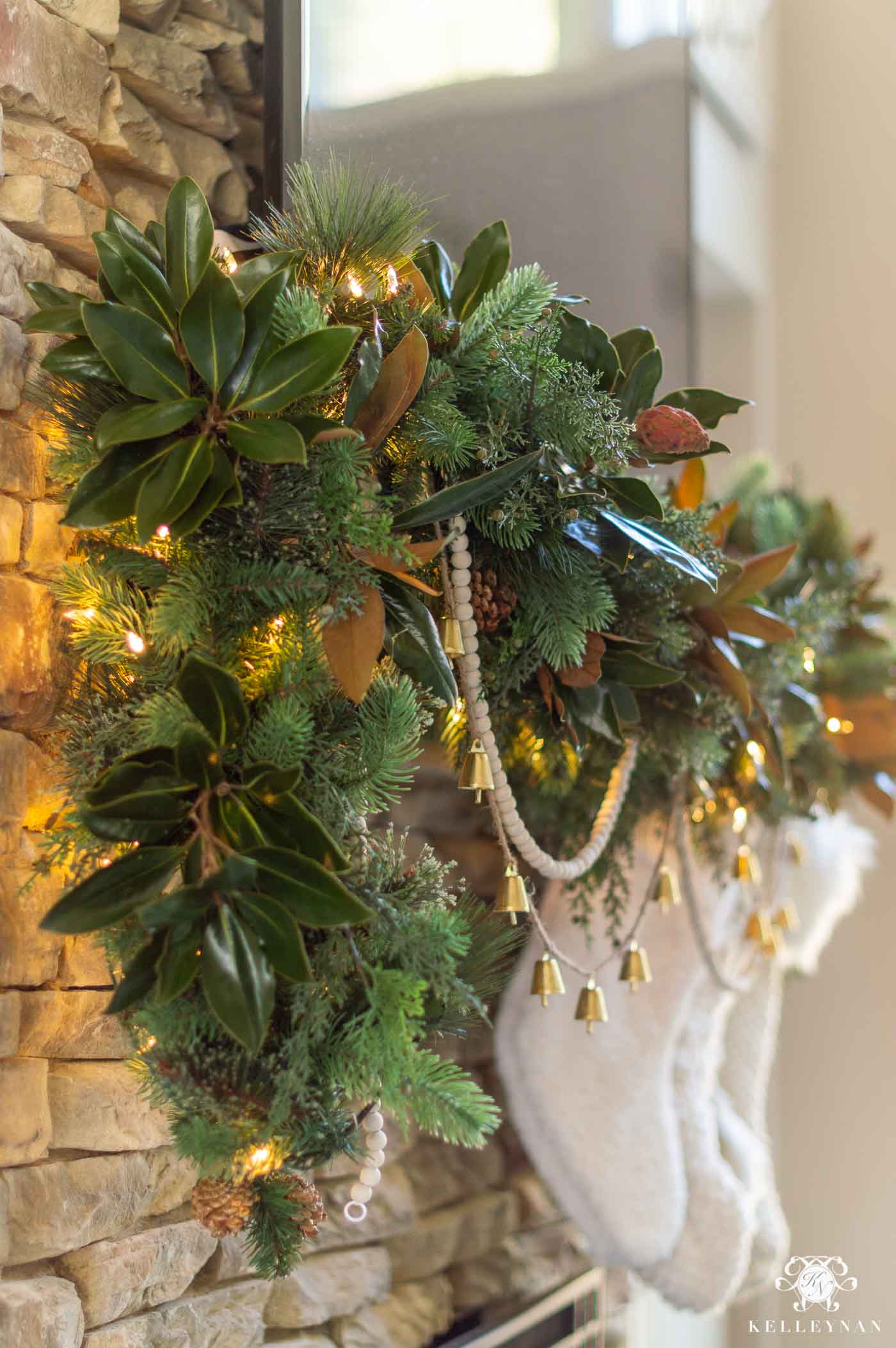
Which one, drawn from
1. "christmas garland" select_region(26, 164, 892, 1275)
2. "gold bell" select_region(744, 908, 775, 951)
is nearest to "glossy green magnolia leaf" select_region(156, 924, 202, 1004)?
"christmas garland" select_region(26, 164, 892, 1275)

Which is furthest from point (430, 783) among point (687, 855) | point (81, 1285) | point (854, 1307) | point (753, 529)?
point (854, 1307)

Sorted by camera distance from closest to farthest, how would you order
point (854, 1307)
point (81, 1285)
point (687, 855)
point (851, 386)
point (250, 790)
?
point (250, 790) < point (81, 1285) < point (687, 855) < point (854, 1307) < point (851, 386)

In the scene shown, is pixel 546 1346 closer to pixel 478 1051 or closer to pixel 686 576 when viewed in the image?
pixel 478 1051

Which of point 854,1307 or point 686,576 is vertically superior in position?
point 686,576

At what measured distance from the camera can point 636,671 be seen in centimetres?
77

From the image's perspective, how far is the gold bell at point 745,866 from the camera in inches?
44.5

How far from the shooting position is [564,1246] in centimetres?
135

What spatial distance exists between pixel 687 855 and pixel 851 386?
1.15 m

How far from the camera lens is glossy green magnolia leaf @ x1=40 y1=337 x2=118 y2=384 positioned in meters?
0.61

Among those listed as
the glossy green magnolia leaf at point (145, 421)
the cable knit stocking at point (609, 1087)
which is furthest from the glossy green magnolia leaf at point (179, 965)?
the cable knit stocking at point (609, 1087)

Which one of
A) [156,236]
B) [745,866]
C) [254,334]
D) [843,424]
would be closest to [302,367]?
[254,334]

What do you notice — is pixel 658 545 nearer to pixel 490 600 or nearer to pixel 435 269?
pixel 490 600

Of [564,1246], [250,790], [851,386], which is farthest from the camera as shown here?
[851,386]

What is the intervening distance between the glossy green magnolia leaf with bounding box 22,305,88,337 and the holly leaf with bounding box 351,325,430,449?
15 centimetres
